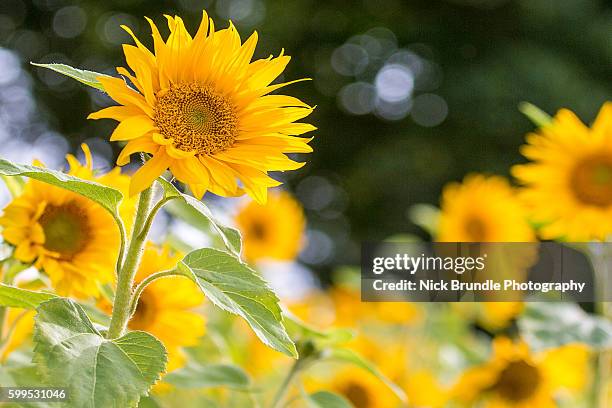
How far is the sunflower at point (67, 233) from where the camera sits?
0.69 metres

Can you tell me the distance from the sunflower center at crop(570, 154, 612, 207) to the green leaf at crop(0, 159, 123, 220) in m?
0.79

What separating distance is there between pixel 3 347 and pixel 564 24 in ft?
14.1

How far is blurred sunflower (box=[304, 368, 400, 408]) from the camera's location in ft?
4.04

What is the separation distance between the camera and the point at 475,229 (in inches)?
60.4

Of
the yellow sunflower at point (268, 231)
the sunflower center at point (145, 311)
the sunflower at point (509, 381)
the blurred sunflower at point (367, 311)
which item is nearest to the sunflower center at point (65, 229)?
the sunflower center at point (145, 311)

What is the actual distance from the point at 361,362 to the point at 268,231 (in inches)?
38.1

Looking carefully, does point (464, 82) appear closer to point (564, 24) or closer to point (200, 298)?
point (564, 24)

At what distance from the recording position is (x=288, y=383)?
2.56ft

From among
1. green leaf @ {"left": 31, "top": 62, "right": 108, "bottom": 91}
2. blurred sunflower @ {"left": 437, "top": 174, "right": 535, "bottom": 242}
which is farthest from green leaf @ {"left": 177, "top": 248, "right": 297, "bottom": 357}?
blurred sunflower @ {"left": 437, "top": 174, "right": 535, "bottom": 242}

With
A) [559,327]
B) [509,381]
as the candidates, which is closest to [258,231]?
[509,381]

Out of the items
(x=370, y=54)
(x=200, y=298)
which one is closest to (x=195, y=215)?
(x=200, y=298)

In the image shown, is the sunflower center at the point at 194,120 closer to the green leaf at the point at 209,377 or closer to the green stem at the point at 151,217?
the green stem at the point at 151,217

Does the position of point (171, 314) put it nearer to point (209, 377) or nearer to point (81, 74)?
point (209, 377)

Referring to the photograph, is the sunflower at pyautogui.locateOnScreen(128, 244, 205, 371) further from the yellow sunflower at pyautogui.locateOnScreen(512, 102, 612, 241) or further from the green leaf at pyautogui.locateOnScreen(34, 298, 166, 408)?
the yellow sunflower at pyautogui.locateOnScreen(512, 102, 612, 241)
